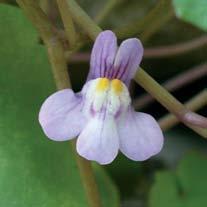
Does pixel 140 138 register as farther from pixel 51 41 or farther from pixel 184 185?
pixel 184 185

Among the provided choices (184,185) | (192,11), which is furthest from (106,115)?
(184,185)

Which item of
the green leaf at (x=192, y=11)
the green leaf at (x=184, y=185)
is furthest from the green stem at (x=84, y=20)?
the green leaf at (x=184, y=185)

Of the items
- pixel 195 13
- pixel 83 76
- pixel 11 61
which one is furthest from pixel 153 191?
pixel 195 13

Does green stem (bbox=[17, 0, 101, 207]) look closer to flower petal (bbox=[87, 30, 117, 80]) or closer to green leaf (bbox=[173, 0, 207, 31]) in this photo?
flower petal (bbox=[87, 30, 117, 80])

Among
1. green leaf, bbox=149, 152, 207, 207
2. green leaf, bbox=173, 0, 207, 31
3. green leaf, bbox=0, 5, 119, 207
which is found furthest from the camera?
green leaf, bbox=149, 152, 207, 207

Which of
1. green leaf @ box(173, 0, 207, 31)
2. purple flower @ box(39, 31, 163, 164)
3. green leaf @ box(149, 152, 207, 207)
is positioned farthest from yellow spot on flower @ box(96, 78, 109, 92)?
green leaf @ box(149, 152, 207, 207)

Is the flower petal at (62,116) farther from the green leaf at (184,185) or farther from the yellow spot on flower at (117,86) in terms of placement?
the green leaf at (184,185)
